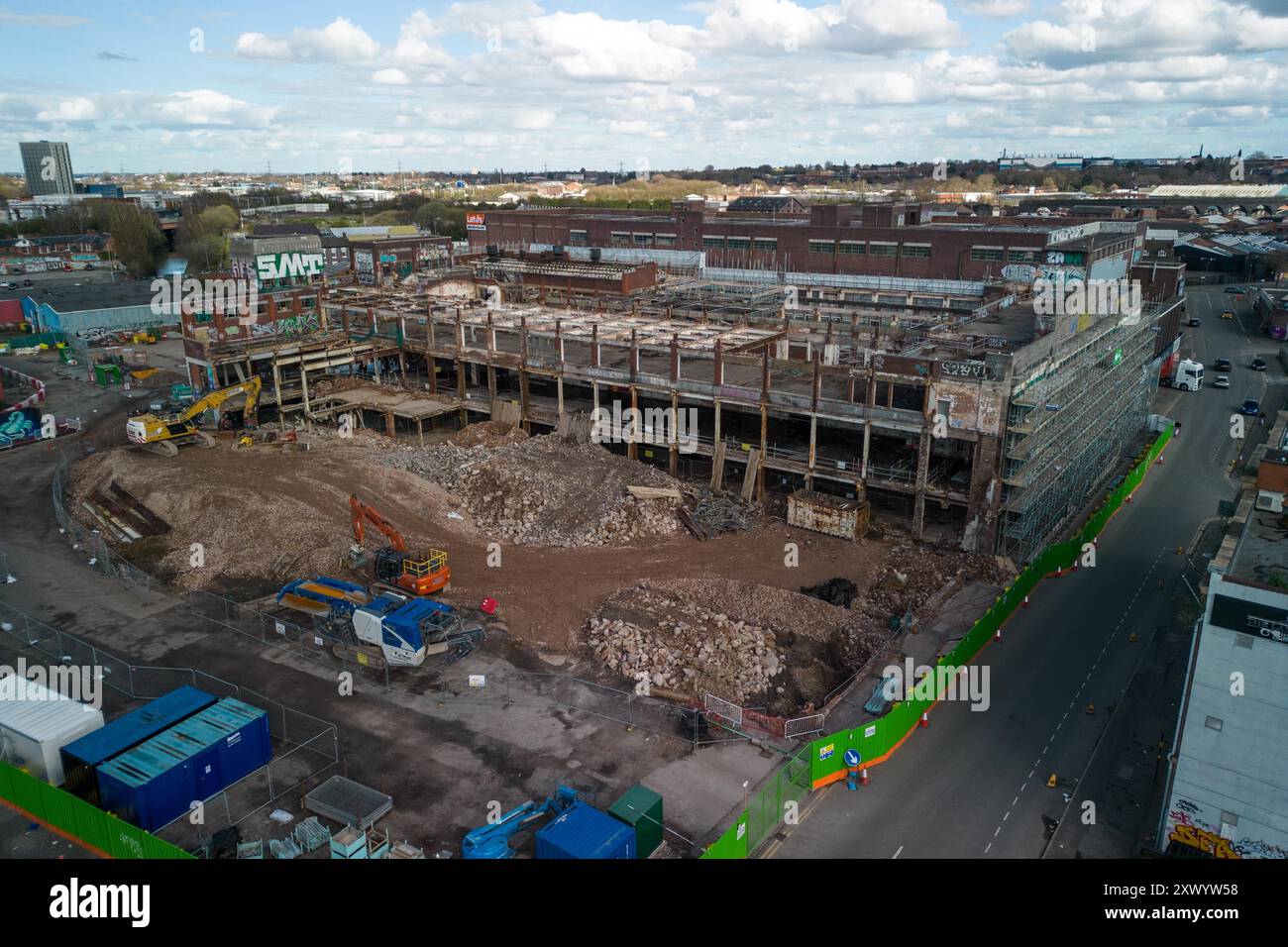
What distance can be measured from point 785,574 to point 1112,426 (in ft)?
73.3

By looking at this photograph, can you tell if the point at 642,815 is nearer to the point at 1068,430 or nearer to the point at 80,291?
the point at 1068,430

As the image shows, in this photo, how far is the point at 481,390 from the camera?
54938 mm

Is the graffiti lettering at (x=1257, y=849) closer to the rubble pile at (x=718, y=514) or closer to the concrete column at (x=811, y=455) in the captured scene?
the rubble pile at (x=718, y=514)

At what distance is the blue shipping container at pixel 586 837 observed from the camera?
17.1m

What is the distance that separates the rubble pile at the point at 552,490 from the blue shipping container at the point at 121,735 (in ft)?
48.0

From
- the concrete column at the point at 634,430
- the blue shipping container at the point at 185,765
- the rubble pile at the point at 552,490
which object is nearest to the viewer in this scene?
the blue shipping container at the point at 185,765

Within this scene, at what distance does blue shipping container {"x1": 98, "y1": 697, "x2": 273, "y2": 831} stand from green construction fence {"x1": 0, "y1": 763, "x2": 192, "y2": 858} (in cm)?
76

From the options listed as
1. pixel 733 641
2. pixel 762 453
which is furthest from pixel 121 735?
pixel 762 453

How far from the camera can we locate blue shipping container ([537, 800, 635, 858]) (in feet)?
56.2

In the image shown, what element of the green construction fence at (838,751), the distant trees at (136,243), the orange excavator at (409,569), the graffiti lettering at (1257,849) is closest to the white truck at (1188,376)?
the green construction fence at (838,751)

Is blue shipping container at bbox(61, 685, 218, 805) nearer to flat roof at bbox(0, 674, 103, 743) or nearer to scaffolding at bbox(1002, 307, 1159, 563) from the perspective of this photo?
flat roof at bbox(0, 674, 103, 743)
